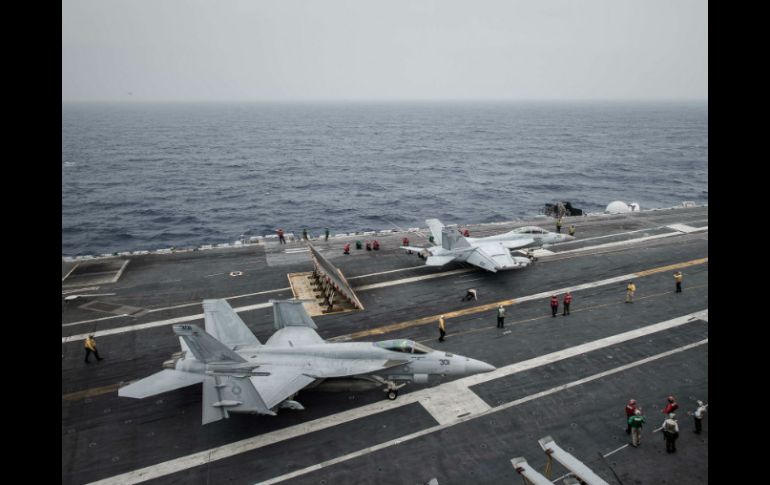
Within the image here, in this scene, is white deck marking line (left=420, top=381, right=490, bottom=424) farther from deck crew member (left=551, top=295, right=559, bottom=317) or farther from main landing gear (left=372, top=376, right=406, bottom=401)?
deck crew member (left=551, top=295, right=559, bottom=317)

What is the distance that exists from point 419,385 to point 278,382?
6.56 meters

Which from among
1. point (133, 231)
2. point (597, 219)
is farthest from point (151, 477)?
point (133, 231)

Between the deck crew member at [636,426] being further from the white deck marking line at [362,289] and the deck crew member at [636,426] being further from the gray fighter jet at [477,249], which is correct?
the gray fighter jet at [477,249]

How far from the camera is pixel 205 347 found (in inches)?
797

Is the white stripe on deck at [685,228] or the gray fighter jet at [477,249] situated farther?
the white stripe on deck at [685,228]

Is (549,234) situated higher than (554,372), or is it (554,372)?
(549,234)

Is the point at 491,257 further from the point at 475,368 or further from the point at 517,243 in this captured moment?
the point at 475,368

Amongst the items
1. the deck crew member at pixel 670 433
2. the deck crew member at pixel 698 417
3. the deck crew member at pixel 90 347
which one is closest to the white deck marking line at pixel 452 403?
the deck crew member at pixel 670 433

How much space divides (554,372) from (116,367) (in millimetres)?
21997

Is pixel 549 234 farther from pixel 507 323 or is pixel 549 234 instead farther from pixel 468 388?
pixel 468 388

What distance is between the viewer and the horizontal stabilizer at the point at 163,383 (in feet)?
65.4

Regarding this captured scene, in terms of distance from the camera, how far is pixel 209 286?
36.8 m

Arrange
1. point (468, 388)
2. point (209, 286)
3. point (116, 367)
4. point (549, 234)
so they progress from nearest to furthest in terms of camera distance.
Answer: point (468, 388), point (116, 367), point (209, 286), point (549, 234)

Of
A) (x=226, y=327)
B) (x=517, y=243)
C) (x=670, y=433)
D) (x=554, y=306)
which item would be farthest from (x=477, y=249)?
(x=670, y=433)
